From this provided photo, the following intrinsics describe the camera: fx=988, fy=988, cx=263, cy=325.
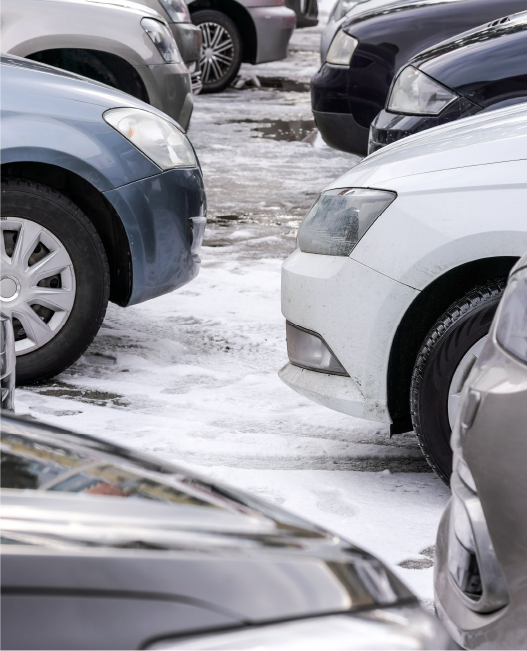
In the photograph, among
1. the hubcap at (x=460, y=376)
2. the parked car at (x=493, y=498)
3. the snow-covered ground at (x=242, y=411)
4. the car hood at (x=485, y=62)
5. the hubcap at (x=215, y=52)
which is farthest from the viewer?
the hubcap at (x=215, y=52)

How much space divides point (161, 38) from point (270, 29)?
239 inches

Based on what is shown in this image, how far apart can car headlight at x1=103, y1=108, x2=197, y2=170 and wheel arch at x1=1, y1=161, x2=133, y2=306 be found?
261 mm

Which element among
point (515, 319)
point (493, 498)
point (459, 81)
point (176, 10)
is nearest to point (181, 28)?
point (176, 10)

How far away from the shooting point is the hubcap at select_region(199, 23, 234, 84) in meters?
12.2

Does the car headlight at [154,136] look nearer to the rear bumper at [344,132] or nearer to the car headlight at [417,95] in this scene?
the car headlight at [417,95]

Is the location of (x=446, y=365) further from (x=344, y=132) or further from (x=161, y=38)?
(x=344, y=132)

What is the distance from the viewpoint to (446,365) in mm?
2812

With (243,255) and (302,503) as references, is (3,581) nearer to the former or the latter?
(302,503)

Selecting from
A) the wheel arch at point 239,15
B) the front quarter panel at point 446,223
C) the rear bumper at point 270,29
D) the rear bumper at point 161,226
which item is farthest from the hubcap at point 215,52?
the front quarter panel at point 446,223

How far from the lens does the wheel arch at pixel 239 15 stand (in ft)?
39.8

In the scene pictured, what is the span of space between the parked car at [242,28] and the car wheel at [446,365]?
998 centimetres

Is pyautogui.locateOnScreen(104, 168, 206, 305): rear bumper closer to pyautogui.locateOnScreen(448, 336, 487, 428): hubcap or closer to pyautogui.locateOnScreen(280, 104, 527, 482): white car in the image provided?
pyautogui.locateOnScreen(280, 104, 527, 482): white car

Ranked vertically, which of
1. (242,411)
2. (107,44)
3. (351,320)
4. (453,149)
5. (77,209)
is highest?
(107,44)

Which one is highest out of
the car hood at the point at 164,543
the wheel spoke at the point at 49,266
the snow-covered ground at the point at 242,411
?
the car hood at the point at 164,543
